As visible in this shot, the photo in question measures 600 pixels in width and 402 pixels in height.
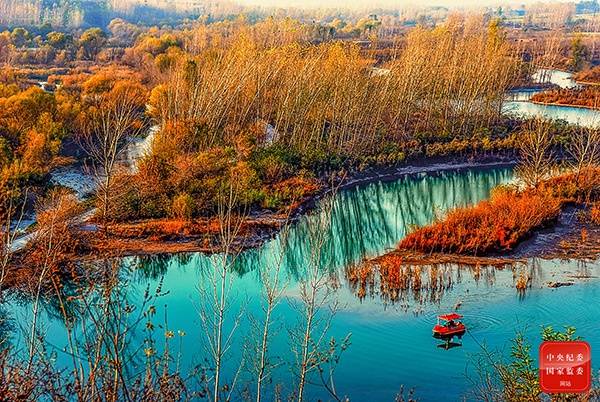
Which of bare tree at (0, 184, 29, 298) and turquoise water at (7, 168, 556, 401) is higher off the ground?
bare tree at (0, 184, 29, 298)

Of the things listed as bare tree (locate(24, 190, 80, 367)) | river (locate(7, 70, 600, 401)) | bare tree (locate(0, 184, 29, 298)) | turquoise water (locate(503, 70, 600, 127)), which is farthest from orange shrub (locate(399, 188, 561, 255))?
turquoise water (locate(503, 70, 600, 127))

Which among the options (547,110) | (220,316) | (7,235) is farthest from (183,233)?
(547,110)

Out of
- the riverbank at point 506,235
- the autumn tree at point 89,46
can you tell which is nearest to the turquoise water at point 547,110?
the riverbank at point 506,235

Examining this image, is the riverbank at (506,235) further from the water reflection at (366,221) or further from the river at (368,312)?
the water reflection at (366,221)

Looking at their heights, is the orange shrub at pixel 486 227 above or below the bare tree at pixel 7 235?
below

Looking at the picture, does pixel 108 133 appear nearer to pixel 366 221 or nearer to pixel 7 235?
pixel 366 221

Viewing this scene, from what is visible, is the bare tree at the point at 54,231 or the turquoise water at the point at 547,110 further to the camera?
the turquoise water at the point at 547,110

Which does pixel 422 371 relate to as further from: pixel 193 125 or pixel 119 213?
pixel 193 125

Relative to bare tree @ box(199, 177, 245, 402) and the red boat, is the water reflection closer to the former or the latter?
bare tree @ box(199, 177, 245, 402)
